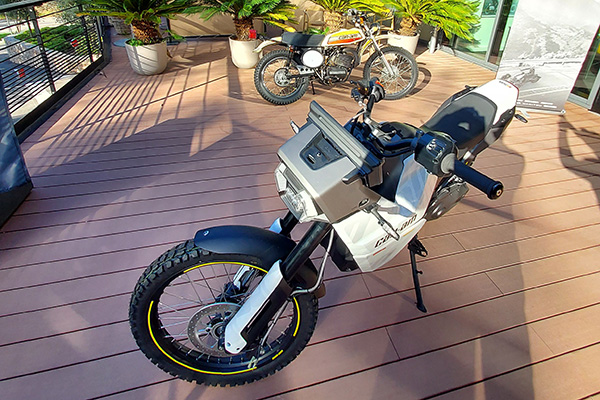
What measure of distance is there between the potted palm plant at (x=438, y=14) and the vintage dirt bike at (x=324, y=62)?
1612 mm

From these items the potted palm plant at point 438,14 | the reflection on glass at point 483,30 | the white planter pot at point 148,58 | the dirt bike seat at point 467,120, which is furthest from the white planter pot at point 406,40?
the dirt bike seat at point 467,120

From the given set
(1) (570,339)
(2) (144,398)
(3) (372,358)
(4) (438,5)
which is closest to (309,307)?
(3) (372,358)

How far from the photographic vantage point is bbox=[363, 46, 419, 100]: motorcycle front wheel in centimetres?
391

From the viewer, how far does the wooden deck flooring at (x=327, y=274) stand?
1.35m

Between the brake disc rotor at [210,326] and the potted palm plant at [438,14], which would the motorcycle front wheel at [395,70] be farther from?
the brake disc rotor at [210,326]

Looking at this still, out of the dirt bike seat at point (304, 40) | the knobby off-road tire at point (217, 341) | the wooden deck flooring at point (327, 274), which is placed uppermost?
the dirt bike seat at point (304, 40)

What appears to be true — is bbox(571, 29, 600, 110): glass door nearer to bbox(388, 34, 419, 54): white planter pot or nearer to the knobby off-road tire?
bbox(388, 34, 419, 54): white planter pot

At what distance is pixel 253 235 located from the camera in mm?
1089

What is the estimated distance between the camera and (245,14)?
4574 mm

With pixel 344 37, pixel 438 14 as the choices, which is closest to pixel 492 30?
pixel 438 14

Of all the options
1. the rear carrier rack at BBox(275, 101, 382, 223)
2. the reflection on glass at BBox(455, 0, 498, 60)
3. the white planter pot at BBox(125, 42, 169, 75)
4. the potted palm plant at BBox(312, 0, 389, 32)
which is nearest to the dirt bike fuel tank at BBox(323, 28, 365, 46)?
the potted palm plant at BBox(312, 0, 389, 32)

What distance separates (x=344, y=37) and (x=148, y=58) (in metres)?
2.48

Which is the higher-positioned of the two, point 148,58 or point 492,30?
point 492,30

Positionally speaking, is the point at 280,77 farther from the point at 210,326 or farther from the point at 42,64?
the point at 210,326
